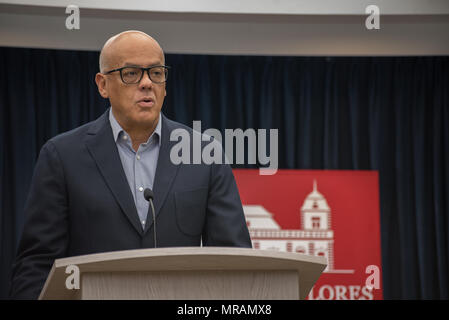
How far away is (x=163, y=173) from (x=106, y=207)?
227mm

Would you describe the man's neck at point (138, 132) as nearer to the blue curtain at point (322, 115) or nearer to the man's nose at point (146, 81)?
the man's nose at point (146, 81)

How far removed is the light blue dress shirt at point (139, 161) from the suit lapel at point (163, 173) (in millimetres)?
26

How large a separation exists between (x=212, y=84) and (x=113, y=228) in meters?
4.28

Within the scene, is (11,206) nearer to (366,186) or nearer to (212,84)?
(212,84)

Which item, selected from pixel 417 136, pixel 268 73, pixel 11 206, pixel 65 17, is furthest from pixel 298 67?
pixel 11 206

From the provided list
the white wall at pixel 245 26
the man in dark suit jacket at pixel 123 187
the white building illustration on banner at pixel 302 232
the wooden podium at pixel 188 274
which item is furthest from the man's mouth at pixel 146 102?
the white building illustration on banner at pixel 302 232

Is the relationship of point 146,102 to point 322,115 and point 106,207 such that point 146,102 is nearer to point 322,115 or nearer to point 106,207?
point 106,207

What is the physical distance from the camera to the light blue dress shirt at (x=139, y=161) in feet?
7.99

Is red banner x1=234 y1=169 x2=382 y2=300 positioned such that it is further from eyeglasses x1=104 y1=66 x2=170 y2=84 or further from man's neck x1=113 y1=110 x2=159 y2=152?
eyeglasses x1=104 y1=66 x2=170 y2=84

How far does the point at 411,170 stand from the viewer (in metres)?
6.47

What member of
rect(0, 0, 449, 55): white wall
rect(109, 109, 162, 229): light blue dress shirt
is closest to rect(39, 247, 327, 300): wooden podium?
A: rect(109, 109, 162, 229): light blue dress shirt

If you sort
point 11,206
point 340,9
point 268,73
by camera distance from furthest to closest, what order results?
point 268,73 < point 11,206 < point 340,9

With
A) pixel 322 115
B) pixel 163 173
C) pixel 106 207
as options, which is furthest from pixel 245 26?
pixel 106 207

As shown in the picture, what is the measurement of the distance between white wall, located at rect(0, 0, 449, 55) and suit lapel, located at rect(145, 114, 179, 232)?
323 centimetres
